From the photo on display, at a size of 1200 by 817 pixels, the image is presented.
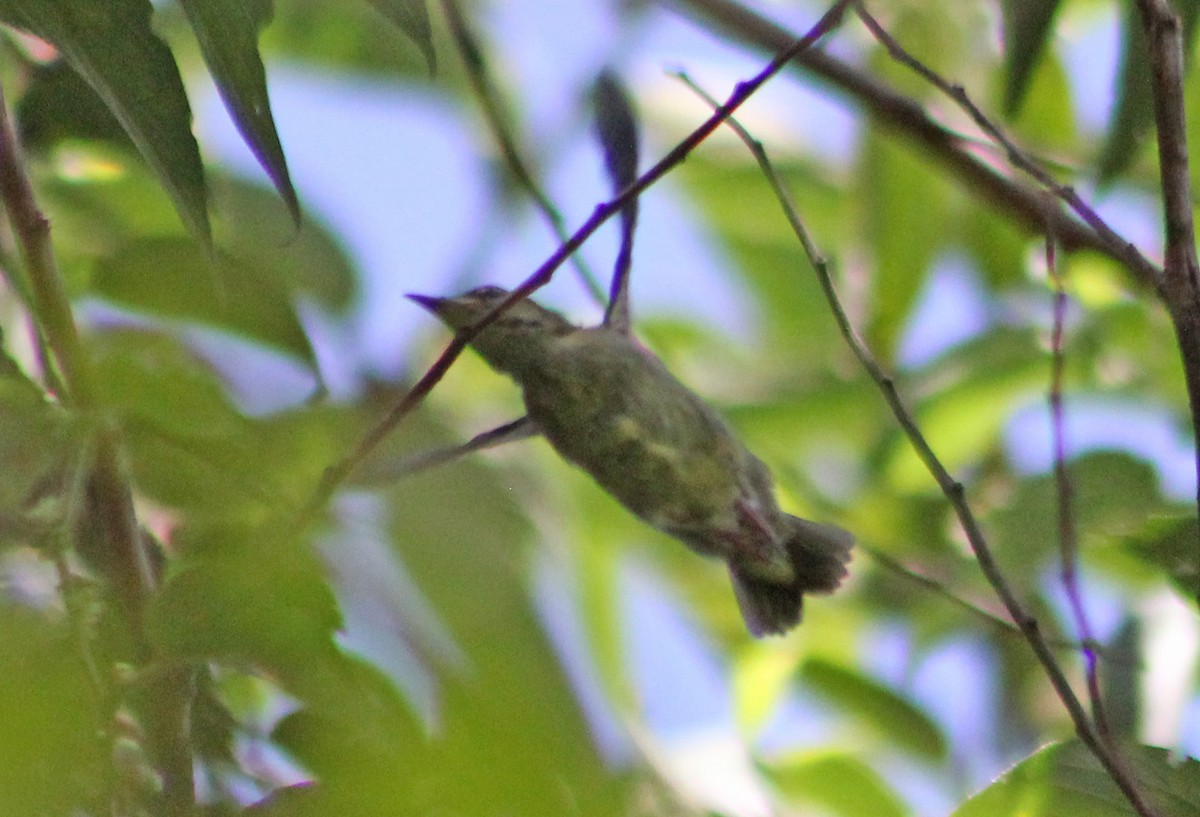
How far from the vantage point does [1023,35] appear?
2020 mm

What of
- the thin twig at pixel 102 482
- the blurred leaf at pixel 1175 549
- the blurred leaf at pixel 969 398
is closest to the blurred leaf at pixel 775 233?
the blurred leaf at pixel 969 398

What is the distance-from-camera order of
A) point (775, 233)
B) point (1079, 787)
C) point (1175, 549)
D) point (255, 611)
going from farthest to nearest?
1. point (775, 233)
2. point (1175, 549)
3. point (1079, 787)
4. point (255, 611)

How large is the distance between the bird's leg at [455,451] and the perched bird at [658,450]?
0.03m

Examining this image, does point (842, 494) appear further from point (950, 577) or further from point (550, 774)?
point (550, 774)

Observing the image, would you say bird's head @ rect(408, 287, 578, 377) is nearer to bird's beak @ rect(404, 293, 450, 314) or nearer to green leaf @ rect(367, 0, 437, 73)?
bird's beak @ rect(404, 293, 450, 314)

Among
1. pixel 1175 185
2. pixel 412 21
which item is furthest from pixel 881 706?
pixel 412 21

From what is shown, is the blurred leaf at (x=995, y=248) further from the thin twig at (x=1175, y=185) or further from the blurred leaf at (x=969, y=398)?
the thin twig at (x=1175, y=185)

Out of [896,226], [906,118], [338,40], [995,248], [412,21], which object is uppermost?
[338,40]

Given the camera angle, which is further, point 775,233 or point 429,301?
point 775,233

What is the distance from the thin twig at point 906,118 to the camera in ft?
8.22

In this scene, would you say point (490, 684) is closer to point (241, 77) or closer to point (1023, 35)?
point (241, 77)

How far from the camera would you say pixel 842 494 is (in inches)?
128

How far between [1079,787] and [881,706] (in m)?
1.03

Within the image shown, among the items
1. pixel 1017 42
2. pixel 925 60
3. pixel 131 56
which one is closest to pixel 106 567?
pixel 131 56
